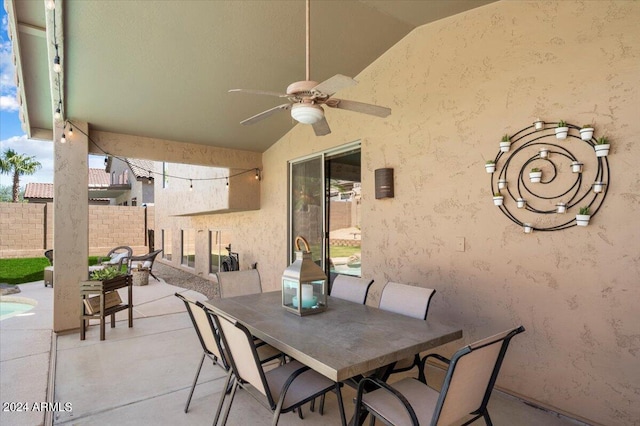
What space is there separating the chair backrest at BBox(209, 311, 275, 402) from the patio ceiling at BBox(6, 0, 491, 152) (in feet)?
9.12

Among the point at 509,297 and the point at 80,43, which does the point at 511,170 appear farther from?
the point at 80,43

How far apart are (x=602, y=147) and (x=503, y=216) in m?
0.86

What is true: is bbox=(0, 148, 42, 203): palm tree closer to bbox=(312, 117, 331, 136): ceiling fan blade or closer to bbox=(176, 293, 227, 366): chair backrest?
bbox=(176, 293, 227, 366): chair backrest

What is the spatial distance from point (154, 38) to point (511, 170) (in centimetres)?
363

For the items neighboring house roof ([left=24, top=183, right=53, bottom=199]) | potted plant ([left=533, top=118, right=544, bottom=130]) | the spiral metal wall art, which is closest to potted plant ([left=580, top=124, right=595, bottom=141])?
the spiral metal wall art

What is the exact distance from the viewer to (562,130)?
2.55 meters

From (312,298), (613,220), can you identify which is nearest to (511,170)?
(613,220)

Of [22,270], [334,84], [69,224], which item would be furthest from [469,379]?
[22,270]

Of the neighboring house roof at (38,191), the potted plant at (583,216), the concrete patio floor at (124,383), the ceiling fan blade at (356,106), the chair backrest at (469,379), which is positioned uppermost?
the neighboring house roof at (38,191)

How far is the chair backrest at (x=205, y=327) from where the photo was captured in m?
2.26

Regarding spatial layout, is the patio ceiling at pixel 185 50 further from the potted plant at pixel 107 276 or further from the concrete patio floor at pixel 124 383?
the concrete patio floor at pixel 124 383

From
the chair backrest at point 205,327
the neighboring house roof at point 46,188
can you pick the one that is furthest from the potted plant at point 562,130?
the neighboring house roof at point 46,188

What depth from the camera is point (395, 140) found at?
Result: 3.95 meters

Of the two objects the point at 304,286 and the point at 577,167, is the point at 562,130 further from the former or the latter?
the point at 304,286
